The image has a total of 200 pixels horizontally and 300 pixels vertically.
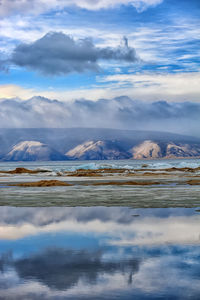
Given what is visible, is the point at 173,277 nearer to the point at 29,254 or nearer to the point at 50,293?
the point at 50,293

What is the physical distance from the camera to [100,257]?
895 cm

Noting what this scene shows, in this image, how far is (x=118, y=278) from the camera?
7.21m

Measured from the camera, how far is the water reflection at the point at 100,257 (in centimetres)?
659

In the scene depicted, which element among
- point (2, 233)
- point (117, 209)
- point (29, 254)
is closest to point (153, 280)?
point (29, 254)

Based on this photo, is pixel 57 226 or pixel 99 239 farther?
pixel 57 226

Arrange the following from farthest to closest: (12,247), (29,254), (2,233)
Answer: (2,233)
(12,247)
(29,254)

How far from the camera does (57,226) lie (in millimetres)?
13734

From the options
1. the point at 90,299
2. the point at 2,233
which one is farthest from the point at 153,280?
the point at 2,233

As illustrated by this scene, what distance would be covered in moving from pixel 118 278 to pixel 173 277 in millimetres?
1016

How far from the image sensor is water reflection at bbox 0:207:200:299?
6.59 m

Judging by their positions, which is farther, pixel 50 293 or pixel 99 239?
pixel 99 239

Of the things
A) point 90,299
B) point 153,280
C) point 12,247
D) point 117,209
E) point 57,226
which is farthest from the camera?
point 117,209

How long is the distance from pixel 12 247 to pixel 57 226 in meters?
3.65

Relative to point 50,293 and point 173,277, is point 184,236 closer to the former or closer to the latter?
point 173,277
